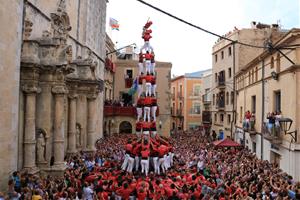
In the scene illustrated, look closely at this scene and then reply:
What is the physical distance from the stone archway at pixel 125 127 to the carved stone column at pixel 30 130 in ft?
91.5

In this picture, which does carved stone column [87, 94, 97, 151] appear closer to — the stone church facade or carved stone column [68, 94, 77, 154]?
the stone church facade

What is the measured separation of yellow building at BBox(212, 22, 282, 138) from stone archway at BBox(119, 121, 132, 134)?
34.3ft

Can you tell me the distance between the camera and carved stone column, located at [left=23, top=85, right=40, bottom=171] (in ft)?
53.5

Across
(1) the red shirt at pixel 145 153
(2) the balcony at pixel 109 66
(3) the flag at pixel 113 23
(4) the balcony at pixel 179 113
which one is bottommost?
(1) the red shirt at pixel 145 153

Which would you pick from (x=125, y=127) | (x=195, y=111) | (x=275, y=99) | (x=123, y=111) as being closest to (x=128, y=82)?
(x=123, y=111)

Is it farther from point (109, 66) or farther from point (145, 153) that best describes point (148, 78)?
point (109, 66)

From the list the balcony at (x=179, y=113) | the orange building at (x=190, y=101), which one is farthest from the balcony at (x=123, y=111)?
the balcony at (x=179, y=113)

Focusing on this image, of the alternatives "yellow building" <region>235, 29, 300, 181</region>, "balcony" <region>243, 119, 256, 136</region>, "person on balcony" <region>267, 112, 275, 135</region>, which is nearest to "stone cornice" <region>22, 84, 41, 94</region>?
"yellow building" <region>235, 29, 300, 181</region>

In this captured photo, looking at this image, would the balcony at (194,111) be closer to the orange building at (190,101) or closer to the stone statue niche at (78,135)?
the orange building at (190,101)

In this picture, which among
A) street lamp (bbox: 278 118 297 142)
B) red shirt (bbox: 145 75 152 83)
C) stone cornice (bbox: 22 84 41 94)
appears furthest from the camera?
red shirt (bbox: 145 75 152 83)

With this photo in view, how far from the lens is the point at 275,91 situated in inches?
922

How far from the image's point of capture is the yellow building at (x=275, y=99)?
19.1 meters

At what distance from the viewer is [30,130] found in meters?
16.6

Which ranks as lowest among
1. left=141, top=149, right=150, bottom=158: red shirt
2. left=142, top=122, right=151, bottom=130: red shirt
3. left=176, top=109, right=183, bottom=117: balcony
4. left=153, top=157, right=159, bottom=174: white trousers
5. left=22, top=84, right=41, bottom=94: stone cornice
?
left=153, top=157, right=159, bottom=174: white trousers
